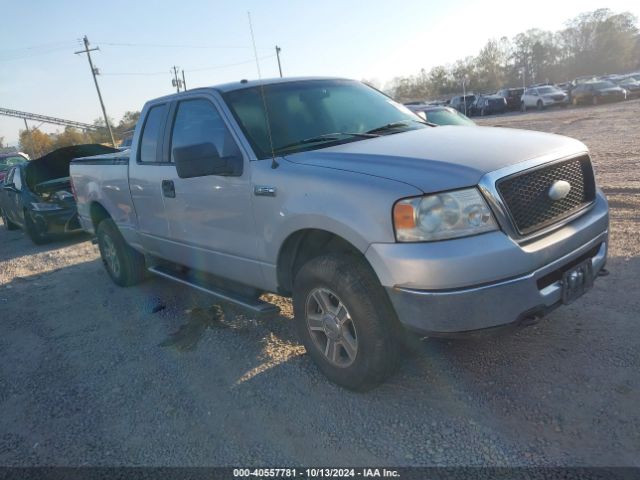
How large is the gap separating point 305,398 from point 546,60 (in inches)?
4326

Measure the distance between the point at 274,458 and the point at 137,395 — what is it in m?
1.34

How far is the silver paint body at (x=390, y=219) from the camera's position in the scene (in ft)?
8.70

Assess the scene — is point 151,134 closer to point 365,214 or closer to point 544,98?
point 365,214

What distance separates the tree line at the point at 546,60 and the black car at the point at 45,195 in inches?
2704

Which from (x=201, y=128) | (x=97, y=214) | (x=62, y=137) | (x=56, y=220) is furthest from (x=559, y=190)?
(x=62, y=137)

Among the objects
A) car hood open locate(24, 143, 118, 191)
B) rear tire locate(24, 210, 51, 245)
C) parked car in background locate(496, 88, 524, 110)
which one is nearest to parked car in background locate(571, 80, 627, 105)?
parked car in background locate(496, 88, 524, 110)

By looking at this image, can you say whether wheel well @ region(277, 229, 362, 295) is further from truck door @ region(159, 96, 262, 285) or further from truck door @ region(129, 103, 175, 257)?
truck door @ region(129, 103, 175, 257)

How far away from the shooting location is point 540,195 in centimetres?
296

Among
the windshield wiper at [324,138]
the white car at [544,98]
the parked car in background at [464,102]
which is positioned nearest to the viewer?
the windshield wiper at [324,138]

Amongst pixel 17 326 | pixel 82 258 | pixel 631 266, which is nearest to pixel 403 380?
pixel 631 266

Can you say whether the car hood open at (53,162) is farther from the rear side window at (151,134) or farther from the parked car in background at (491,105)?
the parked car in background at (491,105)

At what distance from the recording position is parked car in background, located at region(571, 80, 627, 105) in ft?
108

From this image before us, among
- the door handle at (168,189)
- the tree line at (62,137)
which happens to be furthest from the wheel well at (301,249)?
the tree line at (62,137)

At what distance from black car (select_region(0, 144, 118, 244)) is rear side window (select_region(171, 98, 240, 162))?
5.86m
